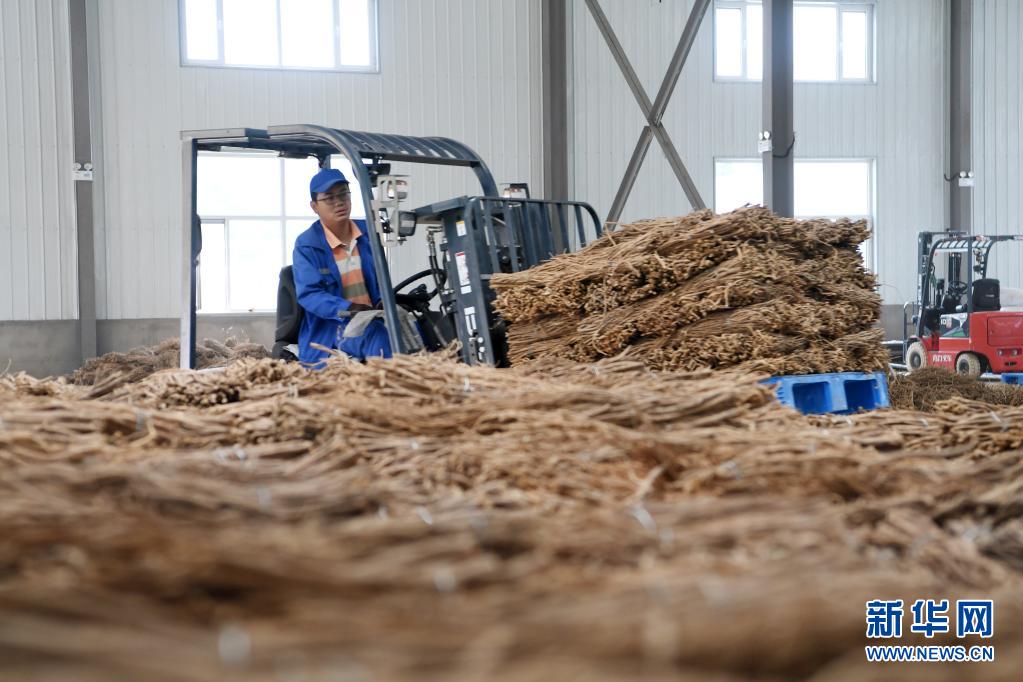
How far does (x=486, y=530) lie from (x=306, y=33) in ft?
51.6

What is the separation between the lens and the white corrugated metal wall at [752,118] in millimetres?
17625

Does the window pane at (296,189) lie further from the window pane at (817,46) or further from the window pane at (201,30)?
the window pane at (817,46)

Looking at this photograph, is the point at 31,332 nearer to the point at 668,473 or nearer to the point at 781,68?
the point at 781,68

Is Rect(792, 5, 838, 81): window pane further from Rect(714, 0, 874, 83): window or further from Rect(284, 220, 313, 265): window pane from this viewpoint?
Rect(284, 220, 313, 265): window pane

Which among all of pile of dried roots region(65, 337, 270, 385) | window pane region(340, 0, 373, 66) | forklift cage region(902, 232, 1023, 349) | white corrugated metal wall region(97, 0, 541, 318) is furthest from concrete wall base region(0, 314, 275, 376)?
forklift cage region(902, 232, 1023, 349)

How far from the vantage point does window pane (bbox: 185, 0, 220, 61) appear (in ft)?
53.9

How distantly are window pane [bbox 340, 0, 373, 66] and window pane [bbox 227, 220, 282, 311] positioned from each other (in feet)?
9.75

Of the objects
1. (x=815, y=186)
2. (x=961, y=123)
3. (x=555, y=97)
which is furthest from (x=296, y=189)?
(x=961, y=123)

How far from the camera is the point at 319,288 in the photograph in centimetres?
679

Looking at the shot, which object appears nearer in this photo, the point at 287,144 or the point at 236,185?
the point at 287,144

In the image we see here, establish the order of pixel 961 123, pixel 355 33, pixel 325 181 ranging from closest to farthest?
pixel 325 181 → pixel 355 33 → pixel 961 123

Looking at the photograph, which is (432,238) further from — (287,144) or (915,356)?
(915,356)

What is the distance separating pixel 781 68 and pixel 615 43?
3944 mm

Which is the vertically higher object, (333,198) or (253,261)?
(333,198)
